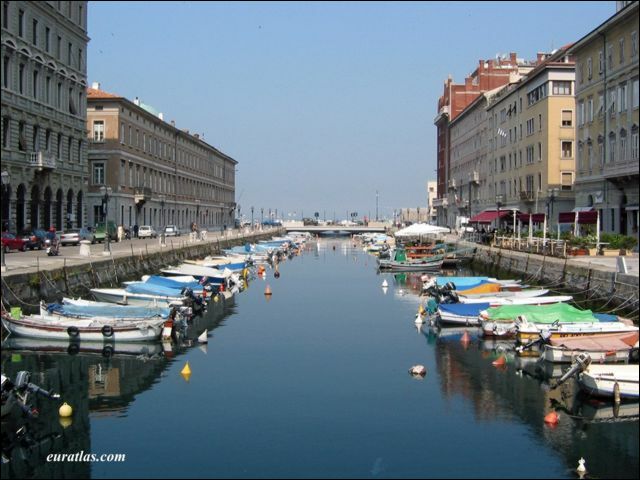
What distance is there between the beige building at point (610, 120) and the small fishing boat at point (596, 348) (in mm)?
27340

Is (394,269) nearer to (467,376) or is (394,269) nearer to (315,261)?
(315,261)

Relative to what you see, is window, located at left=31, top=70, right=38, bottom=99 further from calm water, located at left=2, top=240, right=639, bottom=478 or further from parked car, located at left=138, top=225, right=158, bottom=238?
calm water, located at left=2, top=240, right=639, bottom=478

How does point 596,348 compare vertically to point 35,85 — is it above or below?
below

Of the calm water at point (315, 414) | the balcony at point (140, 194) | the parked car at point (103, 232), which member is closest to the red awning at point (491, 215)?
the parked car at point (103, 232)

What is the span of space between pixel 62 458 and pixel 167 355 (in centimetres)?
1141

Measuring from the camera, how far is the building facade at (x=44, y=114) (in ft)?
184

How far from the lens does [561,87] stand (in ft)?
249

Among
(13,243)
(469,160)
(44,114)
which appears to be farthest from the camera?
(469,160)

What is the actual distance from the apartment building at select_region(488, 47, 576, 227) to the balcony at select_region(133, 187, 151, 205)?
130 feet

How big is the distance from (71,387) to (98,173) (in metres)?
62.5

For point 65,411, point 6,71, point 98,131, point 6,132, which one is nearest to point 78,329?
point 65,411

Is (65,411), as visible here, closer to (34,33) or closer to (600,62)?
(34,33)

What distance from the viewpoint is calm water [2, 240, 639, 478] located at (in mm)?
16594

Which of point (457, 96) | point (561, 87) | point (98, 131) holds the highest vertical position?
point (457, 96)
